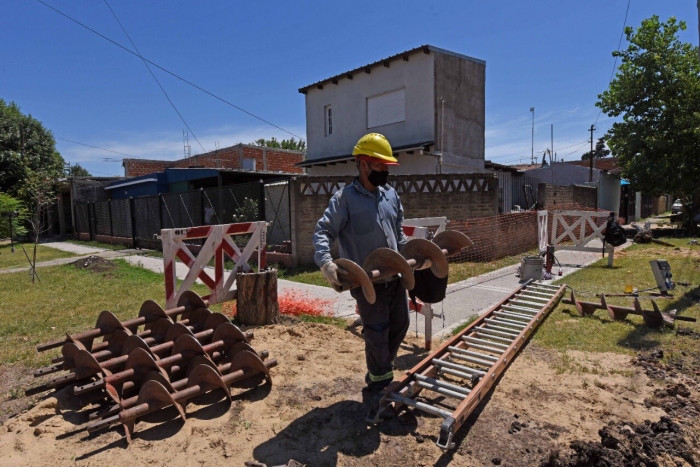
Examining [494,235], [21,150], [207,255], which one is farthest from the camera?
[21,150]

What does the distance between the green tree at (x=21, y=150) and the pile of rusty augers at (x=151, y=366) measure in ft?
86.5

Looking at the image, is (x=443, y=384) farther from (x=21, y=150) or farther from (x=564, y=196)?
(x=21, y=150)

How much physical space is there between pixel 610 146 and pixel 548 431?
853 inches

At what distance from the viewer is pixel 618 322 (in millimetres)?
5602

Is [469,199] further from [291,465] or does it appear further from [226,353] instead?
[291,465]

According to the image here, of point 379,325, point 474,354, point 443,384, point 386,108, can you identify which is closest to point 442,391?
point 443,384

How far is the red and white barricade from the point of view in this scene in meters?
5.39

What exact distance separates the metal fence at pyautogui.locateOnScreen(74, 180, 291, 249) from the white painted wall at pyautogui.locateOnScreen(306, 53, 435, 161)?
606 cm

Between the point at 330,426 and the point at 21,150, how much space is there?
114 ft

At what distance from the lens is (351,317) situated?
6.08 metres

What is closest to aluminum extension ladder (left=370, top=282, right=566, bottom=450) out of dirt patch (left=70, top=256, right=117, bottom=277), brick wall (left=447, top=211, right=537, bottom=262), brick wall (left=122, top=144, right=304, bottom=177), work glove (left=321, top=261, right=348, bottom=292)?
work glove (left=321, top=261, right=348, bottom=292)

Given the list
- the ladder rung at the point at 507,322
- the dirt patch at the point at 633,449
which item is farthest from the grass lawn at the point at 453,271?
the dirt patch at the point at 633,449

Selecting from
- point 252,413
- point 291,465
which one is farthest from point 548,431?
point 252,413

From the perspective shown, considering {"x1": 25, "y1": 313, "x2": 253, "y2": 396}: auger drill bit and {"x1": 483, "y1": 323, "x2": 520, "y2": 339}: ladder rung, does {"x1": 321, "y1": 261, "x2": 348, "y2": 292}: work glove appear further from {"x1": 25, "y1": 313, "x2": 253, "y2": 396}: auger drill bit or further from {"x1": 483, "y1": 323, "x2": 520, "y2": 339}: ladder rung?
{"x1": 483, "y1": 323, "x2": 520, "y2": 339}: ladder rung
